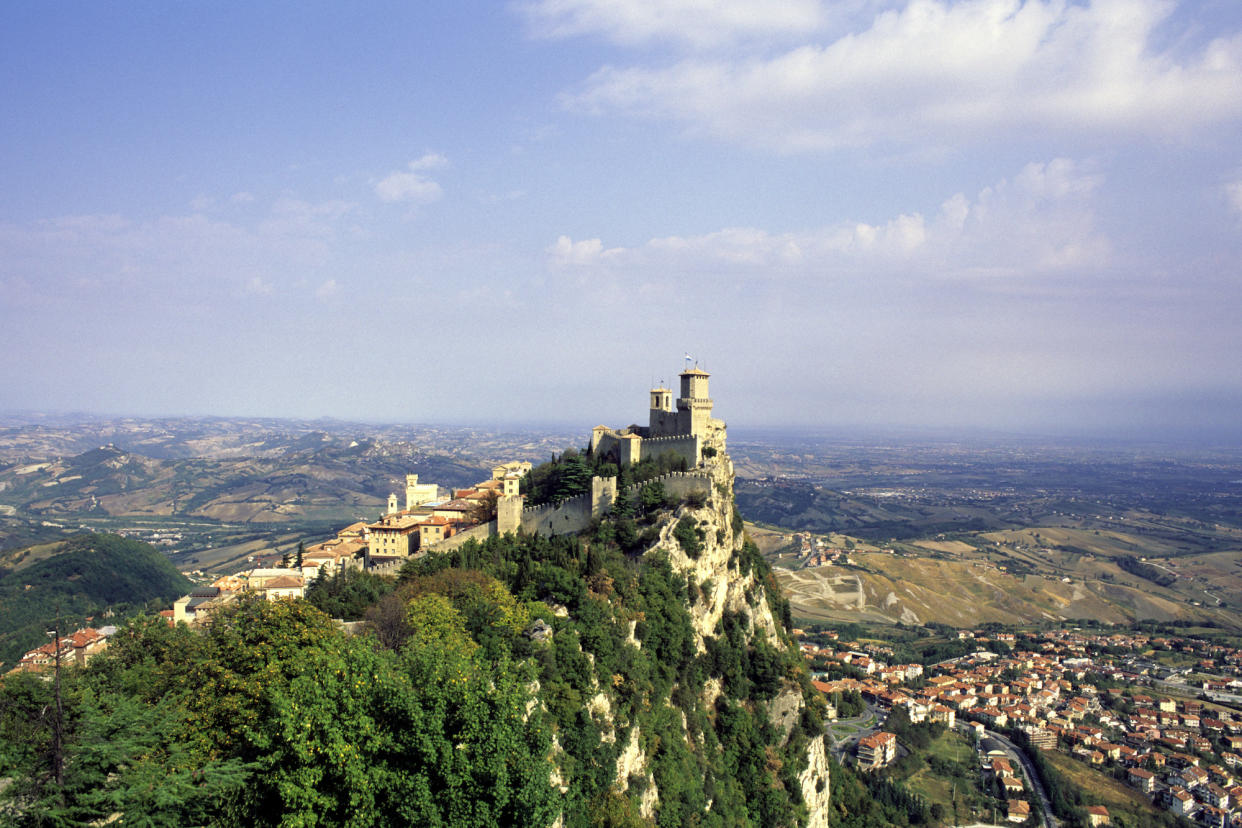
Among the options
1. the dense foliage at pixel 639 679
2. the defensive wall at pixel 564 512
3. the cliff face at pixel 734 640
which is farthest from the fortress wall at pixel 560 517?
the cliff face at pixel 734 640

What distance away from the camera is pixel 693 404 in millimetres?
45406

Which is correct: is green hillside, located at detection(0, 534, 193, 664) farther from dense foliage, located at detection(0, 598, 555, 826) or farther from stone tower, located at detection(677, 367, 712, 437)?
dense foliage, located at detection(0, 598, 555, 826)

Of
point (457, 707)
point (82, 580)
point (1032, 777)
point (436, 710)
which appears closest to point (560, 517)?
point (457, 707)

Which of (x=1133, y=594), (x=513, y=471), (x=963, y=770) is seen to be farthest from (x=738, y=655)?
(x=1133, y=594)

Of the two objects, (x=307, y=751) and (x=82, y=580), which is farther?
(x=82, y=580)

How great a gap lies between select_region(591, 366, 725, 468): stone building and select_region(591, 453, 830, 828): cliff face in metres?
1.61

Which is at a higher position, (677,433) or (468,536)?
(677,433)

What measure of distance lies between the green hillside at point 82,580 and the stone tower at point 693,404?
66198mm

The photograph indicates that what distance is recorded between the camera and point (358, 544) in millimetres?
50938

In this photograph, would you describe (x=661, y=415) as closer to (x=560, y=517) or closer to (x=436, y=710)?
(x=560, y=517)

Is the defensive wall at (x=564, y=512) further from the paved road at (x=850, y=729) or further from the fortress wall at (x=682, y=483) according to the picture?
the paved road at (x=850, y=729)

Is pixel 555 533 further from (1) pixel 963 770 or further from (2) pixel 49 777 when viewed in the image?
(1) pixel 963 770

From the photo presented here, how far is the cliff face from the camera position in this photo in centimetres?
3869

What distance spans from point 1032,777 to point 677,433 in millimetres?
57485
